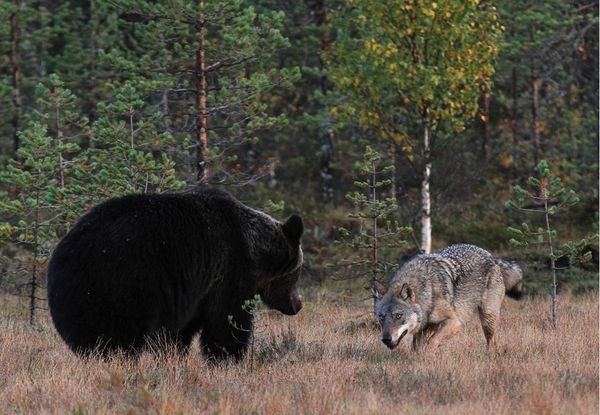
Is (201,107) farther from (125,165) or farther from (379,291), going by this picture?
(379,291)

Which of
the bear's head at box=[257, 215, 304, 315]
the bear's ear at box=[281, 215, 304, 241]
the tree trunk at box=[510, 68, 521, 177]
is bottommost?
the tree trunk at box=[510, 68, 521, 177]

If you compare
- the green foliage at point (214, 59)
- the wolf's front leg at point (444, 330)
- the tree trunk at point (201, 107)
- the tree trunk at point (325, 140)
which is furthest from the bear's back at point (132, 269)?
the tree trunk at point (325, 140)

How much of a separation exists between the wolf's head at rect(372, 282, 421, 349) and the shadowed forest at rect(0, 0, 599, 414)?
34cm

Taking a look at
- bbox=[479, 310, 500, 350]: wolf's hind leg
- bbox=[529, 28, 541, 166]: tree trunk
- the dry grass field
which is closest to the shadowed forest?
the dry grass field

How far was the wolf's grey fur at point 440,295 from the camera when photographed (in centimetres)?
978

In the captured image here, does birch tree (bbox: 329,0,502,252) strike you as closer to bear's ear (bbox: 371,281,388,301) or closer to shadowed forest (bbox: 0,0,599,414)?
shadowed forest (bbox: 0,0,599,414)

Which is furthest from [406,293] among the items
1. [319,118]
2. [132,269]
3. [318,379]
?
[319,118]

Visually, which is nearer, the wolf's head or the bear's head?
the bear's head

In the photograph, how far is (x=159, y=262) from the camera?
813 cm

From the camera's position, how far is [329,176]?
27016 mm

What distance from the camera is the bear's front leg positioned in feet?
28.7

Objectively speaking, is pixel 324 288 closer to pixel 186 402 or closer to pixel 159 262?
pixel 159 262

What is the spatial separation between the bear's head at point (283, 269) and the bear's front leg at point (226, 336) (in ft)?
1.96

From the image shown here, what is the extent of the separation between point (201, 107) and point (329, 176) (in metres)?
11.7
